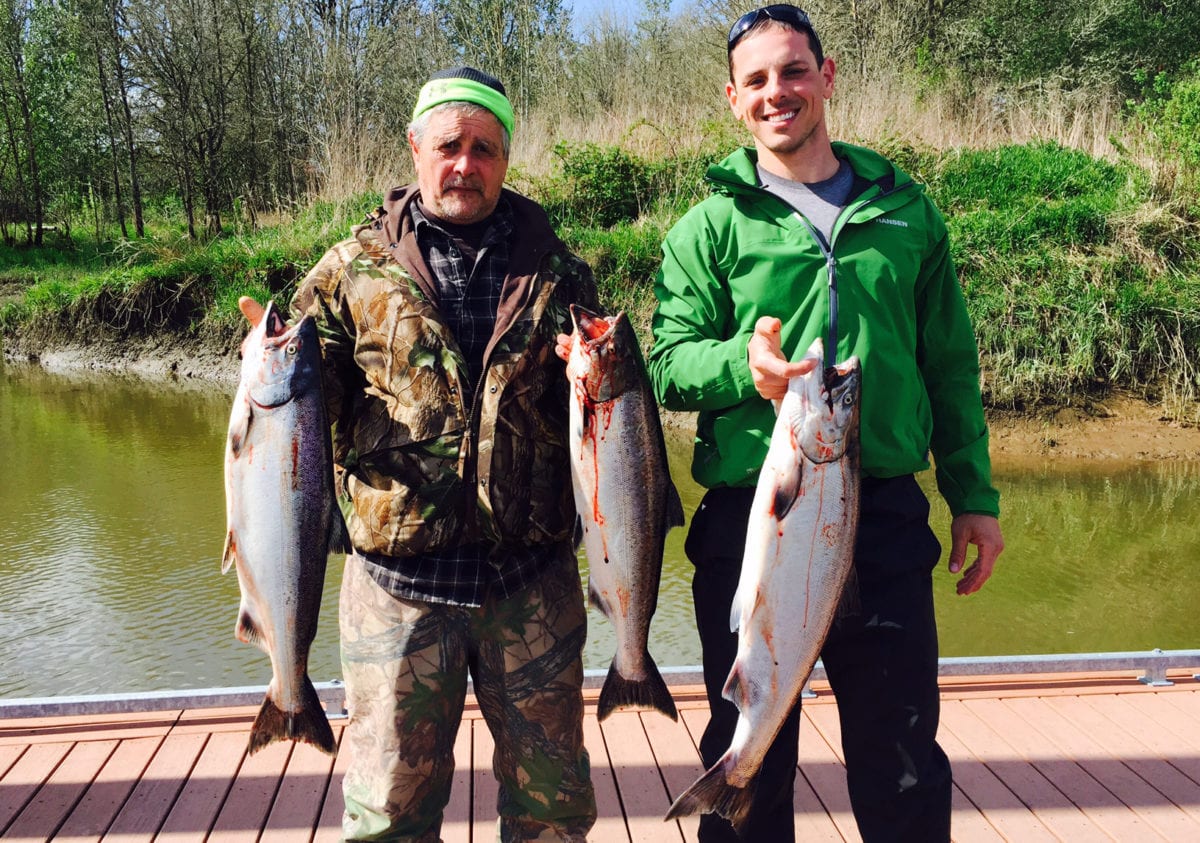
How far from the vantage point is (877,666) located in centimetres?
224

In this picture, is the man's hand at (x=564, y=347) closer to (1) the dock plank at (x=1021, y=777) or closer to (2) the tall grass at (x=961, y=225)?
(1) the dock plank at (x=1021, y=777)

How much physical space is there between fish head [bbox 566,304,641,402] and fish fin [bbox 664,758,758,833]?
34.6 inches

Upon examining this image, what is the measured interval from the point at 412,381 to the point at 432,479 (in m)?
0.24

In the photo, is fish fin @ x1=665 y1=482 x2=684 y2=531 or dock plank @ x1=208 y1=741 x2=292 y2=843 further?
dock plank @ x1=208 y1=741 x2=292 y2=843

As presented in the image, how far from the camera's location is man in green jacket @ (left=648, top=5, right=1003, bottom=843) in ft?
7.29

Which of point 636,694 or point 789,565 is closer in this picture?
point 789,565

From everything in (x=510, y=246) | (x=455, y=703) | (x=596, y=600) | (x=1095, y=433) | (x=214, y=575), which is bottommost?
(x=214, y=575)

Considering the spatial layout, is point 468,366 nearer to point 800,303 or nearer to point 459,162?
point 459,162

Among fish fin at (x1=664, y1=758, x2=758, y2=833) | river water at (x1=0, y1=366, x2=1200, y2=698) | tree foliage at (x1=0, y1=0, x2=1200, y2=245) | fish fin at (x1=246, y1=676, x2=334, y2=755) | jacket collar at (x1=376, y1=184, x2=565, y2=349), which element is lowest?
river water at (x1=0, y1=366, x2=1200, y2=698)

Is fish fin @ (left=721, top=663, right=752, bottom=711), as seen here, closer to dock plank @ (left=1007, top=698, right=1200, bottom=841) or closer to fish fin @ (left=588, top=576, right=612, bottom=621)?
fish fin @ (left=588, top=576, right=612, bottom=621)

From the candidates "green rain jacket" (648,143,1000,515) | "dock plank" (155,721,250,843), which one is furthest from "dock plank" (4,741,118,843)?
"green rain jacket" (648,143,1000,515)

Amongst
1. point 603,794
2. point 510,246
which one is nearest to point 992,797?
point 603,794

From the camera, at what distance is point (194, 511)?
816cm

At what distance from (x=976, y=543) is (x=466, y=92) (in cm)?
174
